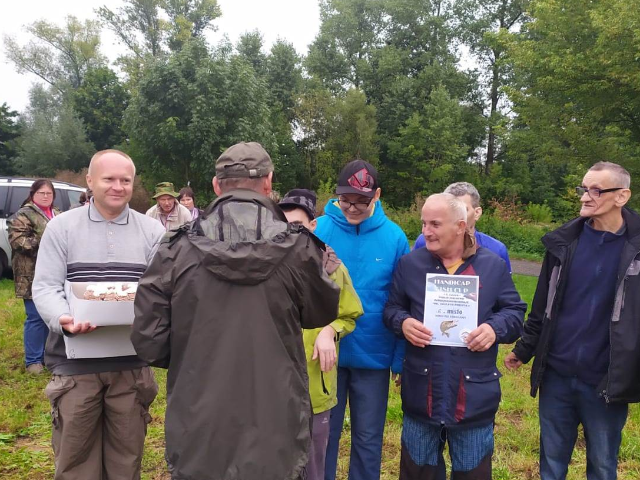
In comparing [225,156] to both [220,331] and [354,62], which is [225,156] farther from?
[354,62]

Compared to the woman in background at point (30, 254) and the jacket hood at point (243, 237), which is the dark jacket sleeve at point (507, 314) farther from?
the woman in background at point (30, 254)

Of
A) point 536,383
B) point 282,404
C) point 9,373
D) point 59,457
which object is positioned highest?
point 282,404

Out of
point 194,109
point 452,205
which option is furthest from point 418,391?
point 194,109

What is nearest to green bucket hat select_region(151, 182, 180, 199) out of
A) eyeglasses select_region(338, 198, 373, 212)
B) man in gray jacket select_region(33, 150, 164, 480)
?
man in gray jacket select_region(33, 150, 164, 480)

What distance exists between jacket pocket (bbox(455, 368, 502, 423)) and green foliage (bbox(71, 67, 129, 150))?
1403 inches

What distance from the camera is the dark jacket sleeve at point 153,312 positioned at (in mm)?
1899

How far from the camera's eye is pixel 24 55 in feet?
136

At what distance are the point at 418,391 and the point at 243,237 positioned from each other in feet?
4.79

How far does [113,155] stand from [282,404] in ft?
5.62

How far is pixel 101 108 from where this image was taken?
3503 centimetres

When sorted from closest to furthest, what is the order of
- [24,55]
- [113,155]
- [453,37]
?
[113,155] → [453,37] → [24,55]

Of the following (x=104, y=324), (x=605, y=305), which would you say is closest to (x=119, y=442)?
(x=104, y=324)

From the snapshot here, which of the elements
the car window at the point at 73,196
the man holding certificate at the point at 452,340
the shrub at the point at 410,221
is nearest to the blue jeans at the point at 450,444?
the man holding certificate at the point at 452,340

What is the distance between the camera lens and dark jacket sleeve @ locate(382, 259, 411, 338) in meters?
2.81
